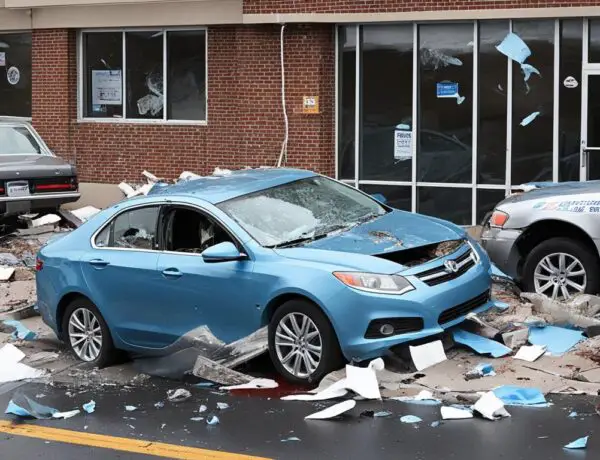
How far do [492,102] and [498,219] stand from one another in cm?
569

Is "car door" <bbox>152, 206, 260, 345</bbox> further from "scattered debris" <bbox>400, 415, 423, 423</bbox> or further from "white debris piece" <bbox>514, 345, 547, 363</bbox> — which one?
"white debris piece" <bbox>514, 345, 547, 363</bbox>

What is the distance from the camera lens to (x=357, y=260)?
24.4ft

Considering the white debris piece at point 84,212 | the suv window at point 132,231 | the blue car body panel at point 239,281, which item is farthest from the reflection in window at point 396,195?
the suv window at point 132,231

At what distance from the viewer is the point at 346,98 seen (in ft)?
54.5

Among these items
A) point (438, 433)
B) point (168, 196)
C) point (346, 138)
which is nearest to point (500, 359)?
point (438, 433)

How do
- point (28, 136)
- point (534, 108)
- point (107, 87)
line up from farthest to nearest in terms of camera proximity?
point (107, 87)
point (28, 136)
point (534, 108)

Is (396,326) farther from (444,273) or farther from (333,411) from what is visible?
(333,411)

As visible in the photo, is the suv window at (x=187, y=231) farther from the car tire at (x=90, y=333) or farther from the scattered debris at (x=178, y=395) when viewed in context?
the scattered debris at (x=178, y=395)

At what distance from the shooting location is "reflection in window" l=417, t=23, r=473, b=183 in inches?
611

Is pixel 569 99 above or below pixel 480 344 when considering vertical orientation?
above

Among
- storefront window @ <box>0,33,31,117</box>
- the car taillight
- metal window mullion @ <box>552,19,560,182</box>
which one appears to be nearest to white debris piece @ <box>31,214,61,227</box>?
storefront window @ <box>0,33,31,117</box>

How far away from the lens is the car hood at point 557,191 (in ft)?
31.5

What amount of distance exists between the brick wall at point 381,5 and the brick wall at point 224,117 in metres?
0.38

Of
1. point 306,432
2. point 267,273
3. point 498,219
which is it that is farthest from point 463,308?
point 498,219
